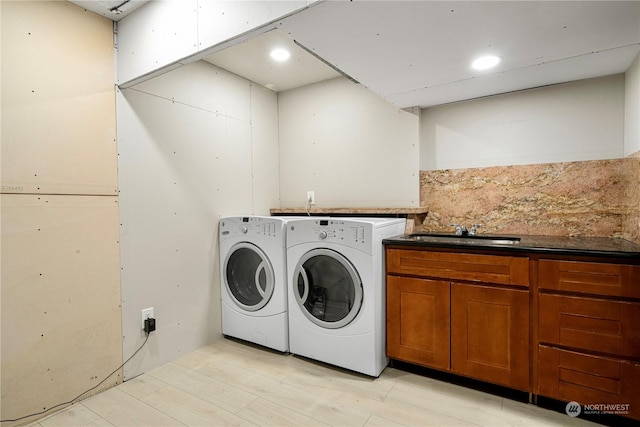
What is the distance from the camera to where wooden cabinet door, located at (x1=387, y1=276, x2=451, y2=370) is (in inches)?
80.1

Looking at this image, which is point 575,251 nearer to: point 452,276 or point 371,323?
point 452,276

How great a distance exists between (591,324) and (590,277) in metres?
0.24

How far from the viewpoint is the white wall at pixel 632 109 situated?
1832 mm

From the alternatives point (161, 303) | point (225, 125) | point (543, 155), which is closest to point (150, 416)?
A: point (161, 303)

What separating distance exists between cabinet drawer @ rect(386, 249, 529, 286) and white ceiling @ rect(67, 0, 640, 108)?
114 cm

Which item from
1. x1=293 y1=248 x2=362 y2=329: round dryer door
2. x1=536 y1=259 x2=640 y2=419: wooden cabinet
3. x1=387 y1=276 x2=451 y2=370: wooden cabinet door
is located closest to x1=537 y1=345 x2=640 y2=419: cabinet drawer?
x1=536 y1=259 x2=640 y2=419: wooden cabinet

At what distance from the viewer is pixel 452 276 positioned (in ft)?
6.56

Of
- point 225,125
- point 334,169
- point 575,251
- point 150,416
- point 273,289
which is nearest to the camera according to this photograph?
point 575,251

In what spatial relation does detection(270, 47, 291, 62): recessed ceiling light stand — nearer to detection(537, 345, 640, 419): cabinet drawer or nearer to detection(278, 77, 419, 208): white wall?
detection(278, 77, 419, 208): white wall

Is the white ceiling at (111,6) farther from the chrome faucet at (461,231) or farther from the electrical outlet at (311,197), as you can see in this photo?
the chrome faucet at (461,231)

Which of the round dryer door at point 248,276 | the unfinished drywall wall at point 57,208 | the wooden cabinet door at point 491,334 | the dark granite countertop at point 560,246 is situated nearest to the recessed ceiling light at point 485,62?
the dark granite countertop at point 560,246

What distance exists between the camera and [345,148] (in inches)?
121

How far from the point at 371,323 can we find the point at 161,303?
4.93 feet

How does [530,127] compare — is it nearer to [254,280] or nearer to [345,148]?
[345,148]
